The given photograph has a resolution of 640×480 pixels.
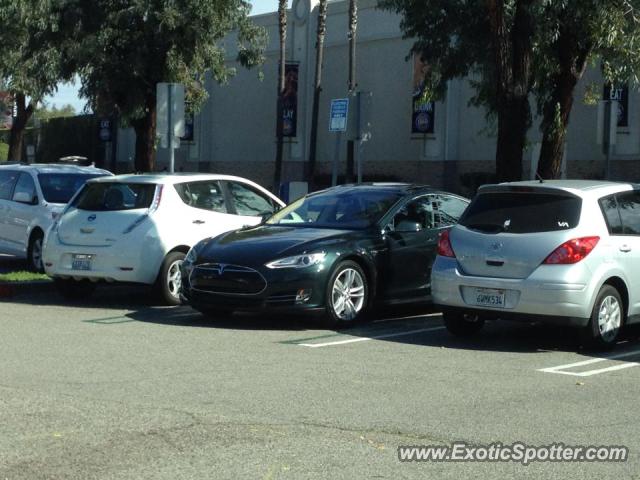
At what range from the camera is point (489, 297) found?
10.9 m

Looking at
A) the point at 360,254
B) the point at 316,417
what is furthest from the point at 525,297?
the point at 316,417

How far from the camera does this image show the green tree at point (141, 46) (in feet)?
77.7

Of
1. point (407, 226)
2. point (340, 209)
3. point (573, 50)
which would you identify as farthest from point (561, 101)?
point (340, 209)

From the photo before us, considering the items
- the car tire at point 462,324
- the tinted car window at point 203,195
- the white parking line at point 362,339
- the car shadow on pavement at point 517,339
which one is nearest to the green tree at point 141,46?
the tinted car window at point 203,195

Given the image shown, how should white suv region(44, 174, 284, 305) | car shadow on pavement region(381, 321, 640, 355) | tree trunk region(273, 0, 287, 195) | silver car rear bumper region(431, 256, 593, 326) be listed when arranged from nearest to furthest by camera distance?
silver car rear bumper region(431, 256, 593, 326) → car shadow on pavement region(381, 321, 640, 355) → white suv region(44, 174, 284, 305) → tree trunk region(273, 0, 287, 195)

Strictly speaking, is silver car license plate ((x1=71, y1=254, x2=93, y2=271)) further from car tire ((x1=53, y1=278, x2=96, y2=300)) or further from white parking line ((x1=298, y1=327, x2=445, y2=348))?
white parking line ((x1=298, y1=327, x2=445, y2=348))

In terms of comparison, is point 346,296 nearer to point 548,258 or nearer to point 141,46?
point 548,258

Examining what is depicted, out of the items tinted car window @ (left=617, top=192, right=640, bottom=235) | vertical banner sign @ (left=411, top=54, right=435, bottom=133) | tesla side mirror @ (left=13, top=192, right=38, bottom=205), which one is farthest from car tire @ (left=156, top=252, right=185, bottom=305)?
vertical banner sign @ (left=411, top=54, right=435, bottom=133)

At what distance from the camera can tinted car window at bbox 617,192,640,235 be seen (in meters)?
11.3

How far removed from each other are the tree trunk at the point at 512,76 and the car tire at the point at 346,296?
545 centimetres

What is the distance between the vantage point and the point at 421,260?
13227 millimetres

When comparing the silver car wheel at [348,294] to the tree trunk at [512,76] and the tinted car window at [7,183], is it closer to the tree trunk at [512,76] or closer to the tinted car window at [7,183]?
the tree trunk at [512,76]

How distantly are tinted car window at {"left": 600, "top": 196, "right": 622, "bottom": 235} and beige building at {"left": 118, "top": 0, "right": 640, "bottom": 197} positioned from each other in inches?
902

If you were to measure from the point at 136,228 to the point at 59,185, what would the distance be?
501 cm
